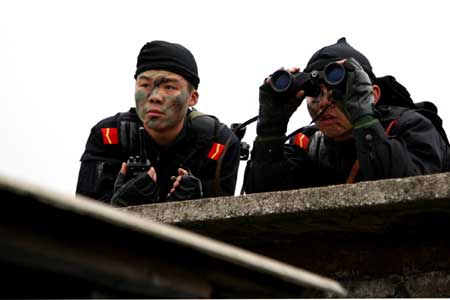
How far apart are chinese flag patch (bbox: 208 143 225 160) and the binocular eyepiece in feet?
1.85

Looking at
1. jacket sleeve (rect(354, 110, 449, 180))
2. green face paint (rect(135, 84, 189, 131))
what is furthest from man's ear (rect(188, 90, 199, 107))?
jacket sleeve (rect(354, 110, 449, 180))

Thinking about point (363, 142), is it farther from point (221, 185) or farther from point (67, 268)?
point (67, 268)

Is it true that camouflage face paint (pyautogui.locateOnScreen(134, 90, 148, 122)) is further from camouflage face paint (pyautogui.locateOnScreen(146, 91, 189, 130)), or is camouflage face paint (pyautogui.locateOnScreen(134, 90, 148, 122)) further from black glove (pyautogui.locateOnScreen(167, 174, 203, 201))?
black glove (pyautogui.locateOnScreen(167, 174, 203, 201))

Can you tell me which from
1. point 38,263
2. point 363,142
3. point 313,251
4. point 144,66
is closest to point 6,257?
point 38,263

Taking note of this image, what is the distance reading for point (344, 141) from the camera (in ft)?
15.6

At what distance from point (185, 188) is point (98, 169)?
1.87ft

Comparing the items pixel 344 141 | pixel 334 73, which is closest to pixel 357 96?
pixel 334 73

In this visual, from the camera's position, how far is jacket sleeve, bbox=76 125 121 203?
196 inches

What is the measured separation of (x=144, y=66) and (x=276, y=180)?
1.12m

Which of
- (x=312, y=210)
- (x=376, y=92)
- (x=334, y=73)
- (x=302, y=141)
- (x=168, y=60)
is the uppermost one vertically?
(x=168, y=60)

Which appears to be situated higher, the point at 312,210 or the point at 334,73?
the point at 334,73

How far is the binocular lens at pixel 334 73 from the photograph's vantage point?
14.9 feet

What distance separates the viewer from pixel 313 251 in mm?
4004

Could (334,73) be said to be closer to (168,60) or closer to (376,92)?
(376,92)
